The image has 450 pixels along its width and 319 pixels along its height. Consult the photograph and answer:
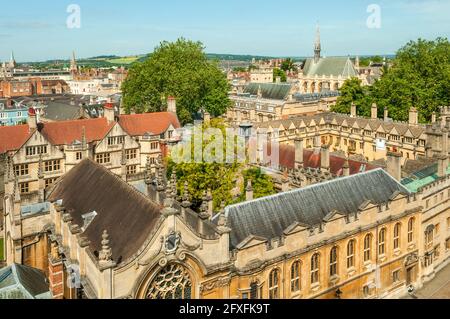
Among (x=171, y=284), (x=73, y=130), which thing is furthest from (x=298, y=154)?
(x=73, y=130)

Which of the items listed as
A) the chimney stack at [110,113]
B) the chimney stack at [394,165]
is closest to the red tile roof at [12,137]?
the chimney stack at [110,113]

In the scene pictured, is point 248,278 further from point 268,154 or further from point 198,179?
point 268,154

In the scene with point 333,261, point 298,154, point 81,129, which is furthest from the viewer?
point 81,129

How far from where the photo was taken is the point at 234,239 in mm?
20891

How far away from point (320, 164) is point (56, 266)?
70.1ft

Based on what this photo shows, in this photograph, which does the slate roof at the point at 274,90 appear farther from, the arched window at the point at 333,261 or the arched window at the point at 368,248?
the arched window at the point at 333,261

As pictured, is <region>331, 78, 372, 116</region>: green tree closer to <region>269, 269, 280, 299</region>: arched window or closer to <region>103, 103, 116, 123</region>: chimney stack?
<region>103, 103, 116, 123</region>: chimney stack

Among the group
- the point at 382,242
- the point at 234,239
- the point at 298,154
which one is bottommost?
the point at 382,242

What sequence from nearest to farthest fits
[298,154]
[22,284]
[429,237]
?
[22,284]
[429,237]
[298,154]

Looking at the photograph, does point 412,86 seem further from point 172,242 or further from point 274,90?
point 172,242

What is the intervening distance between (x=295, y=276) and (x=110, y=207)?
9049 millimetres

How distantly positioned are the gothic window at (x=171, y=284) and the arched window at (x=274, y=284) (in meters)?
4.57

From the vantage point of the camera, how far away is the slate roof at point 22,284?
1923 centimetres
